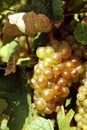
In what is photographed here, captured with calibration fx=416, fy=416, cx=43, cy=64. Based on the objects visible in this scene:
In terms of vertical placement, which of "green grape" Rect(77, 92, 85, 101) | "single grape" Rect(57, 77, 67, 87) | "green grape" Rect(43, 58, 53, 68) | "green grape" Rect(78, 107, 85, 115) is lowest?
"green grape" Rect(78, 107, 85, 115)

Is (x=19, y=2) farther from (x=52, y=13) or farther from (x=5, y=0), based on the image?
(x=52, y=13)

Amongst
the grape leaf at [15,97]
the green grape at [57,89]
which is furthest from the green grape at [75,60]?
the grape leaf at [15,97]

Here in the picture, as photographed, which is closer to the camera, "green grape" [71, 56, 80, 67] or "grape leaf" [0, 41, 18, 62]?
"green grape" [71, 56, 80, 67]

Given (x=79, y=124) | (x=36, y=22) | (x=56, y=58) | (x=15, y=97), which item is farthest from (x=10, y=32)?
(x=79, y=124)

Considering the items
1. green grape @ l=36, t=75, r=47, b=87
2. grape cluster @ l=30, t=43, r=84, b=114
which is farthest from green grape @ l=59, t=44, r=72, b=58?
green grape @ l=36, t=75, r=47, b=87

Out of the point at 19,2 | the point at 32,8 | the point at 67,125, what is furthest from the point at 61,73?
the point at 19,2

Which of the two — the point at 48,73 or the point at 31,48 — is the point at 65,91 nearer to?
the point at 48,73

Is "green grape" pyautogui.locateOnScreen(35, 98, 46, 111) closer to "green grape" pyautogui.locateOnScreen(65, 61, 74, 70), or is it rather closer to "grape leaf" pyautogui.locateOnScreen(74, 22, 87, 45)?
"green grape" pyautogui.locateOnScreen(65, 61, 74, 70)
